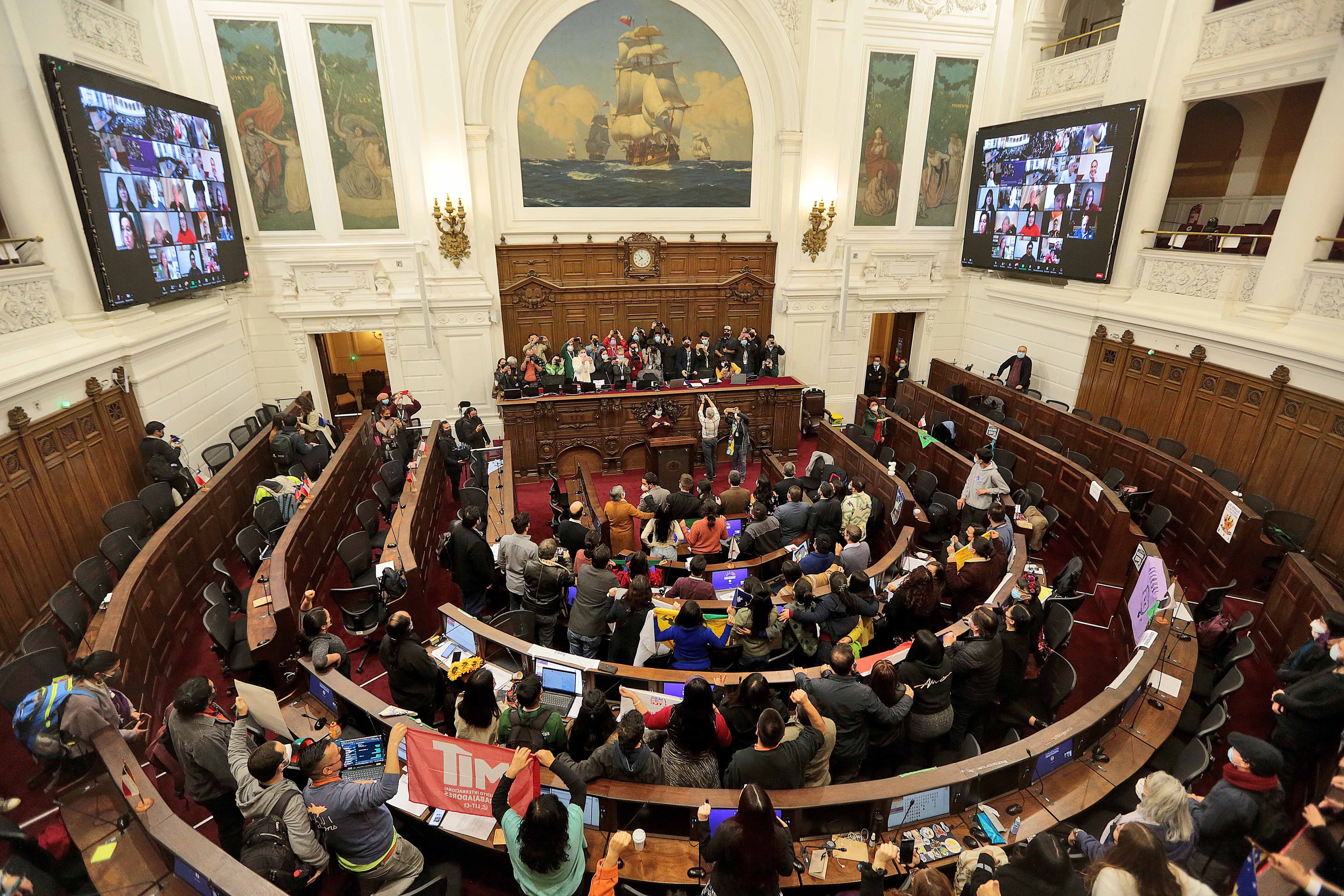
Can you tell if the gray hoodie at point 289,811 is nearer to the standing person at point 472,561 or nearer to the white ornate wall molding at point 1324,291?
the standing person at point 472,561

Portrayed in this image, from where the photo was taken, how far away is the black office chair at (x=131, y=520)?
7285 millimetres

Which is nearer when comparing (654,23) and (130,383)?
(130,383)

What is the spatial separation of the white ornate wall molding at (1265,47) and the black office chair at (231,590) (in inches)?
581

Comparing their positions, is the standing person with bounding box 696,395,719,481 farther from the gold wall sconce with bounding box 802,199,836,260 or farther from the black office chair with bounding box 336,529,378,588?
the black office chair with bounding box 336,529,378,588

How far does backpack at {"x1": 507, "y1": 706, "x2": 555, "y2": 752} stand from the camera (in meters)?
3.84

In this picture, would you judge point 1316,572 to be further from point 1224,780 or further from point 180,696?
point 180,696

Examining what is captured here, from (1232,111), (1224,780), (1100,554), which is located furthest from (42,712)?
(1232,111)

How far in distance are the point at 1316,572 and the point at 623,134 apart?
12.8 meters

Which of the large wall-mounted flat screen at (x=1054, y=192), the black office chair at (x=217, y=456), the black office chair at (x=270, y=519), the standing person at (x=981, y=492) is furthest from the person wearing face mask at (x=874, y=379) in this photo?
the black office chair at (x=217, y=456)

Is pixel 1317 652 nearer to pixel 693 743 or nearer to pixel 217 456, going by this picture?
pixel 693 743

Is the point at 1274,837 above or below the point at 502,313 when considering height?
below

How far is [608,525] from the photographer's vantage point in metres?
7.78

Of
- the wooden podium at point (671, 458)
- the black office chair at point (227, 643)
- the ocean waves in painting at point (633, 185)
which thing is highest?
the ocean waves in painting at point (633, 185)

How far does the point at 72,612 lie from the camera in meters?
5.74
